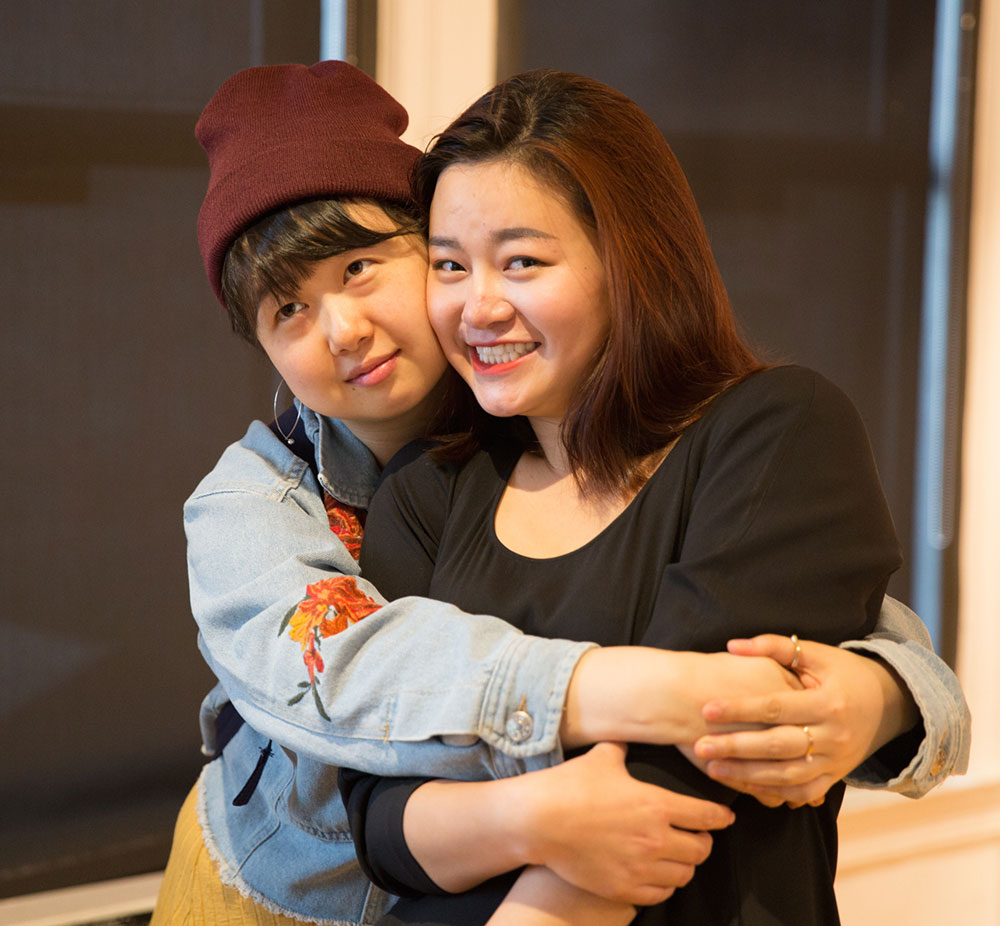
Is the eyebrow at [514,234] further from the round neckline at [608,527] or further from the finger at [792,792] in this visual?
the finger at [792,792]

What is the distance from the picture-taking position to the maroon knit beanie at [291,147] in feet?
3.82

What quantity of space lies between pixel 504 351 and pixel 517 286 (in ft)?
0.25

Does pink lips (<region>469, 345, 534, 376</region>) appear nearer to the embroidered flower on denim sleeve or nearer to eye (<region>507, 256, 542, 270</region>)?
eye (<region>507, 256, 542, 270</region>)

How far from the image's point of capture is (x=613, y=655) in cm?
93

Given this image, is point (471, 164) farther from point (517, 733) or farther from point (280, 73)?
point (517, 733)

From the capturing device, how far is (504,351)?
1.11 m

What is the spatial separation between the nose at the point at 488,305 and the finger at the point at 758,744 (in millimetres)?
469

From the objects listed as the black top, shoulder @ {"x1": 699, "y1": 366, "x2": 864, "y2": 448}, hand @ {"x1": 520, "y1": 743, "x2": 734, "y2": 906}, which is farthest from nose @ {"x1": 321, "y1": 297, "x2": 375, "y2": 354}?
hand @ {"x1": 520, "y1": 743, "x2": 734, "y2": 906}

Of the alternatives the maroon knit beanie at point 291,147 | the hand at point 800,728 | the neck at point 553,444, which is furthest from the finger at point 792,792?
the maroon knit beanie at point 291,147

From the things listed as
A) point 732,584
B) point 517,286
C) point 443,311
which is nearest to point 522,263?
point 517,286

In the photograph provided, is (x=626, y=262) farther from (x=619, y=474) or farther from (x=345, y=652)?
(x=345, y=652)

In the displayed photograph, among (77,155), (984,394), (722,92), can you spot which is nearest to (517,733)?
(77,155)

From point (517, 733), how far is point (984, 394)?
204 cm

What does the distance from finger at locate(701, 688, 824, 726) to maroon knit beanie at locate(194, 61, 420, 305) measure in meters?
0.69
